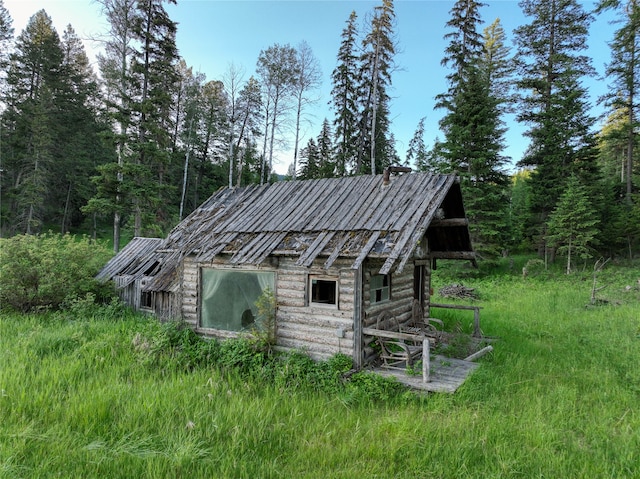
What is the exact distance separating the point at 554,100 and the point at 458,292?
1705 centimetres

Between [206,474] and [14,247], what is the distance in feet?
47.8

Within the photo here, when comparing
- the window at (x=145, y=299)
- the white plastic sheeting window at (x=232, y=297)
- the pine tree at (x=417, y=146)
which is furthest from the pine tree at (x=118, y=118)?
the pine tree at (x=417, y=146)

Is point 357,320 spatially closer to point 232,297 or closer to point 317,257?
point 317,257

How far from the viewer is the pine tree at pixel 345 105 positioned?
30641mm

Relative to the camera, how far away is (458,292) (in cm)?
1934

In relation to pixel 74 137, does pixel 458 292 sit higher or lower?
lower

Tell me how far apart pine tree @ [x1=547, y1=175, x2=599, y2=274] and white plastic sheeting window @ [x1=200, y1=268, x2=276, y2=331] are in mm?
21274

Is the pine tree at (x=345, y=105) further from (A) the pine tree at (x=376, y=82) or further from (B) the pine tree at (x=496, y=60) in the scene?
(B) the pine tree at (x=496, y=60)

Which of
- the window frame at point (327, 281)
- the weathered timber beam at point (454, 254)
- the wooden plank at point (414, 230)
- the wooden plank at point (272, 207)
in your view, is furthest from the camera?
the weathered timber beam at point (454, 254)

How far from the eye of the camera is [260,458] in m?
5.21

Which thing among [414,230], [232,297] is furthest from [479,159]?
[232,297]

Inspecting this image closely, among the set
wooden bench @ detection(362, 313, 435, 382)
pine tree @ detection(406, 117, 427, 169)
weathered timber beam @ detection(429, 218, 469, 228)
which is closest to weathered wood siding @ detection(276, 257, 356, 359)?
wooden bench @ detection(362, 313, 435, 382)

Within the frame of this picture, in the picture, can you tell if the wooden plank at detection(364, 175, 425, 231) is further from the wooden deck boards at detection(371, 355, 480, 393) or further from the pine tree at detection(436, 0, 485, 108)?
the pine tree at detection(436, 0, 485, 108)

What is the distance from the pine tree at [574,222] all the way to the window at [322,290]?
65.3 ft
